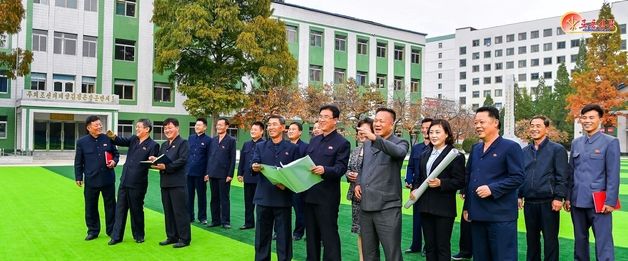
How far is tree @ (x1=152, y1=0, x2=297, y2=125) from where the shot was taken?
21.9m

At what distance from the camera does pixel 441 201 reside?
4168mm

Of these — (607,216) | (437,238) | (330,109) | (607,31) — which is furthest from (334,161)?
(607,31)

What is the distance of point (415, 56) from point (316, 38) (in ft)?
31.5

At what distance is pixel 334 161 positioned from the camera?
466 cm

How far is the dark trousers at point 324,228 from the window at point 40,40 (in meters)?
26.2

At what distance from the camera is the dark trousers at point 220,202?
7.30m

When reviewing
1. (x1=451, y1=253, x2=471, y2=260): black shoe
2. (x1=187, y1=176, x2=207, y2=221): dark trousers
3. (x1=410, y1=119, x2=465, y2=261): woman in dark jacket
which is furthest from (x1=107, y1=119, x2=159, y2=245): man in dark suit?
(x1=451, y1=253, x2=471, y2=260): black shoe

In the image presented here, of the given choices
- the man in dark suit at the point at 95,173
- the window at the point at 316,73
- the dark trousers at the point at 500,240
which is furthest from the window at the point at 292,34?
the dark trousers at the point at 500,240

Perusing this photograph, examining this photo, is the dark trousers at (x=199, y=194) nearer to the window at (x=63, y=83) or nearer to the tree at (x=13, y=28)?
the tree at (x=13, y=28)

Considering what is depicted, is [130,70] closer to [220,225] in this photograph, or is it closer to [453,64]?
[220,225]

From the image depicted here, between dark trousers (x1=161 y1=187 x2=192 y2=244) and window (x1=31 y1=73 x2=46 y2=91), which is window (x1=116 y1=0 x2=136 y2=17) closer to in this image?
window (x1=31 y1=73 x2=46 y2=91)

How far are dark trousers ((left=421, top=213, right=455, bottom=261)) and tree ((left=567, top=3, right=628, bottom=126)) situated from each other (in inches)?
1227

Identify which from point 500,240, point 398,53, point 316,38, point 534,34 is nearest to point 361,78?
point 398,53

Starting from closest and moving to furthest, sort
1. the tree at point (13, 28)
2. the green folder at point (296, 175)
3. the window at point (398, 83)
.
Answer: the green folder at point (296, 175) < the tree at point (13, 28) < the window at point (398, 83)
